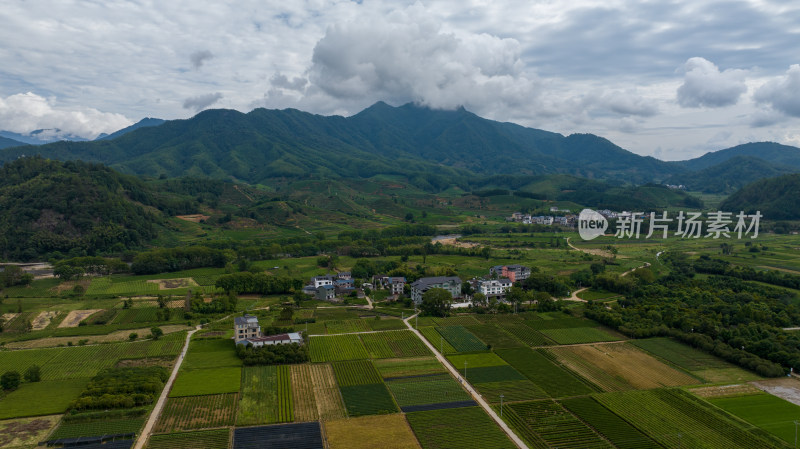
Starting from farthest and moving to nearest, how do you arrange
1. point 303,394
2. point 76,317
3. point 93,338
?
point 76,317 < point 93,338 < point 303,394

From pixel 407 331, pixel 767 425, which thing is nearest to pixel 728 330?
pixel 767 425

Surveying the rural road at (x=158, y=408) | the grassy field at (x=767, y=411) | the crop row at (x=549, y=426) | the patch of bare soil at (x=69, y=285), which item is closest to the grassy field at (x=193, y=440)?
the rural road at (x=158, y=408)

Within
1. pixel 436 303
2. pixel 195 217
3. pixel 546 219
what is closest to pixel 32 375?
pixel 436 303

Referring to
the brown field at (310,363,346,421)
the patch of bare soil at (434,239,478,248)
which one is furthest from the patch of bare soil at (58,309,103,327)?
the patch of bare soil at (434,239,478,248)

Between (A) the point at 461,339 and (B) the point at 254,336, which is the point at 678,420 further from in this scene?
(B) the point at 254,336

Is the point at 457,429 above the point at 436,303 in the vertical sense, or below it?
below

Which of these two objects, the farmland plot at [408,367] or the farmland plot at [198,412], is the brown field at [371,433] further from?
the farmland plot at [198,412]

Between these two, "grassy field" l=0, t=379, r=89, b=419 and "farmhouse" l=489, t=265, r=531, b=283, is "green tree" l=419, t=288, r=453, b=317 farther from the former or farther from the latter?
"grassy field" l=0, t=379, r=89, b=419
